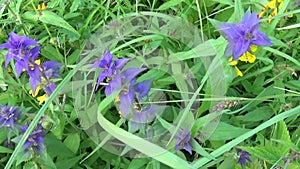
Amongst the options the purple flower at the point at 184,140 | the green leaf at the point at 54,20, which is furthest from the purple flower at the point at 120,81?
the green leaf at the point at 54,20

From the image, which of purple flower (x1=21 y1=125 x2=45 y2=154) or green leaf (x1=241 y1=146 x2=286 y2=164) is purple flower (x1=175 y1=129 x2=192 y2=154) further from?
purple flower (x1=21 y1=125 x2=45 y2=154)

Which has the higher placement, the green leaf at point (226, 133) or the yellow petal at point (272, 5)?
the yellow petal at point (272, 5)

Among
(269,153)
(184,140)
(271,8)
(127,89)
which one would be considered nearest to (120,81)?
(127,89)

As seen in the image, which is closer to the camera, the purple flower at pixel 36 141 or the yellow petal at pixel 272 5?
the purple flower at pixel 36 141

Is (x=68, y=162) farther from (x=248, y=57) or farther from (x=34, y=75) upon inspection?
(x=248, y=57)

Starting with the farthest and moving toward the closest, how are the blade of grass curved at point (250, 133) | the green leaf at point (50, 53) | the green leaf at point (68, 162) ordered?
the green leaf at point (50, 53) → the green leaf at point (68, 162) → the blade of grass curved at point (250, 133)

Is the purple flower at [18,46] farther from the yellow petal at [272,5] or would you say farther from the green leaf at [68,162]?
the yellow petal at [272,5]

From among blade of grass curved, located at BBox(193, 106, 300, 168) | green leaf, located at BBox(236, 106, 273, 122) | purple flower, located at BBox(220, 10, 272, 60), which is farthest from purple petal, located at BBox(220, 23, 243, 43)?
green leaf, located at BBox(236, 106, 273, 122)

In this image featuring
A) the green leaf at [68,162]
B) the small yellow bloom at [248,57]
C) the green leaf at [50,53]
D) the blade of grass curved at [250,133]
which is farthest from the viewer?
the green leaf at [50,53]
